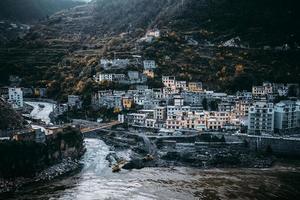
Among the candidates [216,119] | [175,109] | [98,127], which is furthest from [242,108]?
[98,127]

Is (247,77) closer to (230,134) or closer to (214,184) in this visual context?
(230,134)

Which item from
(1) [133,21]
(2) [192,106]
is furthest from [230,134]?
(1) [133,21]

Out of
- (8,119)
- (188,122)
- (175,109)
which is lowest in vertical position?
(188,122)

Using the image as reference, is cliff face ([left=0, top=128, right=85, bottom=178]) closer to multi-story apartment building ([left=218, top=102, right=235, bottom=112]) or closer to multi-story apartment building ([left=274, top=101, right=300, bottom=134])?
multi-story apartment building ([left=218, top=102, right=235, bottom=112])

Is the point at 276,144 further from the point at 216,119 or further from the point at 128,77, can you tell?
the point at 128,77

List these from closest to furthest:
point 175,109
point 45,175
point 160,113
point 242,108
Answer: point 45,175 → point 175,109 → point 242,108 → point 160,113

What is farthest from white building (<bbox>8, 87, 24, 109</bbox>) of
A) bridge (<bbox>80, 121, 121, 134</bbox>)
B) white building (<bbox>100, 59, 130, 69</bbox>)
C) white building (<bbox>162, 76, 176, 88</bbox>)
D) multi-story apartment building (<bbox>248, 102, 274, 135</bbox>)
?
multi-story apartment building (<bbox>248, 102, 274, 135</bbox>)

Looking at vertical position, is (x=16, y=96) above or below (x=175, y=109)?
above
